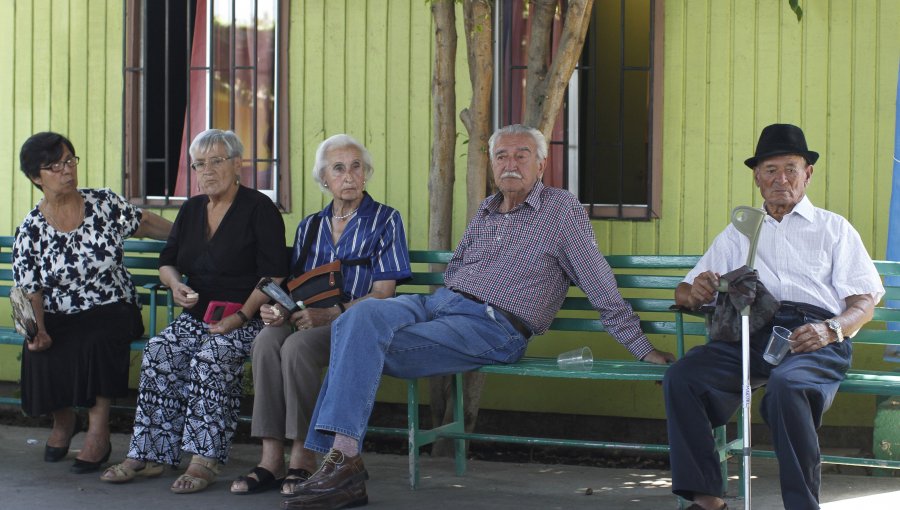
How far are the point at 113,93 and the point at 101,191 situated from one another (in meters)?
1.35

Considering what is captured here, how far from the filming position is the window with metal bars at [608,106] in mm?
6016

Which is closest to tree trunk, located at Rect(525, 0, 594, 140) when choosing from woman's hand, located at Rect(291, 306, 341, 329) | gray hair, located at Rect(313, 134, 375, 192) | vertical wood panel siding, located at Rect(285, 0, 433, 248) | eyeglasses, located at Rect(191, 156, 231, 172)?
gray hair, located at Rect(313, 134, 375, 192)

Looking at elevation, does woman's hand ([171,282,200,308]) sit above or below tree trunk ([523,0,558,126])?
below

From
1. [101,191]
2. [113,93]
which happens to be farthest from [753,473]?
[113,93]

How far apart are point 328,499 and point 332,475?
90 millimetres

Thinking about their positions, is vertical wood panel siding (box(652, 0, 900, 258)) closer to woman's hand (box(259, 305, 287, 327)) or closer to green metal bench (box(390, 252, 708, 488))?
green metal bench (box(390, 252, 708, 488))

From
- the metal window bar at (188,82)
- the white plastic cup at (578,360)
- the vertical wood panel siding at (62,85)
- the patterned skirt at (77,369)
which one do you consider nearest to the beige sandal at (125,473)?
the patterned skirt at (77,369)

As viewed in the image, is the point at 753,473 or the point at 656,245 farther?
the point at 656,245

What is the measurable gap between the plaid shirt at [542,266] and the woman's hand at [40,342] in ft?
6.05

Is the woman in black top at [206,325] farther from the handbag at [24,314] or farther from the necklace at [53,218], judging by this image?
the handbag at [24,314]

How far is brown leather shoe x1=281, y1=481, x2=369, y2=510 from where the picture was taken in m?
4.39

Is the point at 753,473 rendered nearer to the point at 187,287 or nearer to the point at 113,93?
the point at 187,287

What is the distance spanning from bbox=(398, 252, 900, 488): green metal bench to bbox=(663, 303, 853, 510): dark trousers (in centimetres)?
18

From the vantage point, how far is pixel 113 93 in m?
6.77
